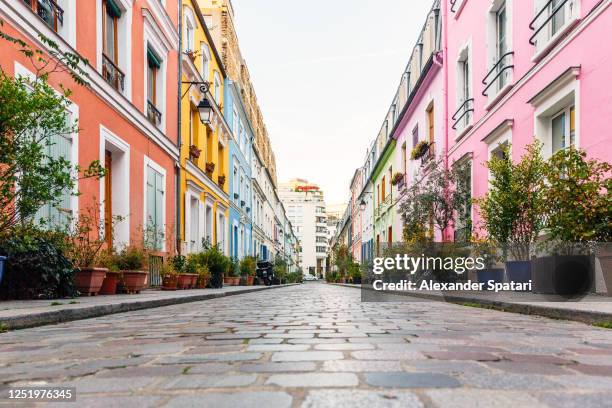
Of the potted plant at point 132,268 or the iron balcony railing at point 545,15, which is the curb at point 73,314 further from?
the iron balcony railing at point 545,15

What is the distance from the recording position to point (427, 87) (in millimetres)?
18125

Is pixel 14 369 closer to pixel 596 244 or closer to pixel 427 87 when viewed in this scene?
pixel 596 244

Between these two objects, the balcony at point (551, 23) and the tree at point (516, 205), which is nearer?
the tree at point (516, 205)

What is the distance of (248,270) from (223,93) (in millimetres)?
7794

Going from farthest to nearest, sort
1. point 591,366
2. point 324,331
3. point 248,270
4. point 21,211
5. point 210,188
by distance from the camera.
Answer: point 248,270 → point 210,188 → point 21,211 → point 324,331 → point 591,366

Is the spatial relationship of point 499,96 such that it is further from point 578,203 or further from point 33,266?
point 33,266

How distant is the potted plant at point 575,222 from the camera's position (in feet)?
21.0

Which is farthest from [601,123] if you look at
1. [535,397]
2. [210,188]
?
[210,188]

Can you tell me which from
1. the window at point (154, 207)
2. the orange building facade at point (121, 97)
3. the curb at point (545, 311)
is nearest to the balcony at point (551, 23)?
the curb at point (545, 311)

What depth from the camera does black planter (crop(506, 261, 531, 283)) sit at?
8.02 m

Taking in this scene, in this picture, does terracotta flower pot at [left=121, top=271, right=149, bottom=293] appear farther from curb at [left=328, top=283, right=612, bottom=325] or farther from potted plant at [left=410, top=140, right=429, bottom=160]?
potted plant at [left=410, top=140, right=429, bottom=160]

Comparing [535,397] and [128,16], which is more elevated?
[128,16]

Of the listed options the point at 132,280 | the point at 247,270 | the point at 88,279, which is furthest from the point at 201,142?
the point at 88,279

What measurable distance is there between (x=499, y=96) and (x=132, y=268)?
26.8ft
